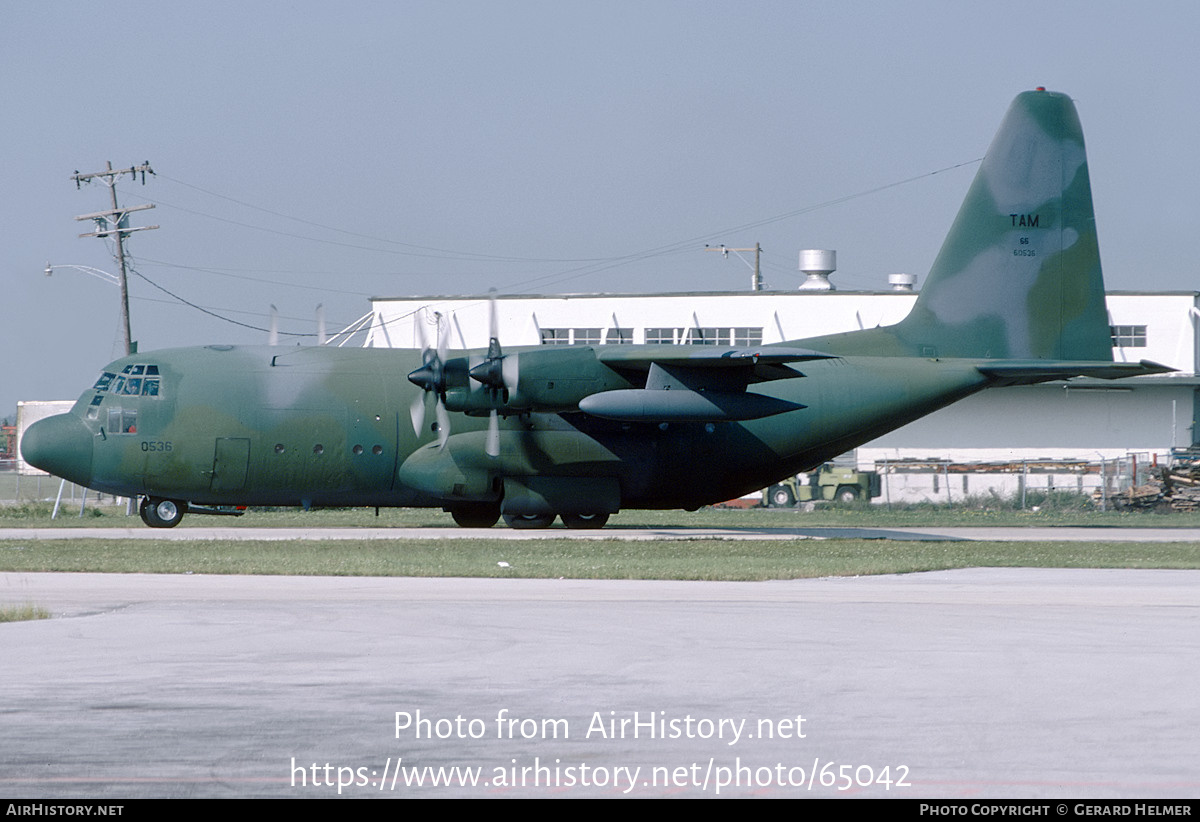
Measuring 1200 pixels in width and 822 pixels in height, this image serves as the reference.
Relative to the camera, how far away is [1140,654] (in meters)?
13.7

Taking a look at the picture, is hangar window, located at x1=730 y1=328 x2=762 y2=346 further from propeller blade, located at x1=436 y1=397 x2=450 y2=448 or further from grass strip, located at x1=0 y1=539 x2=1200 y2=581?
propeller blade, located at x1=436 y1=397 x2=450 y2=448

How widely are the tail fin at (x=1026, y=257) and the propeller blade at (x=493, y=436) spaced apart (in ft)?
37.2

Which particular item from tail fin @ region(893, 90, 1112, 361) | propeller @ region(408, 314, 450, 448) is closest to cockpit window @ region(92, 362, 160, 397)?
propeller @ region(408, 314, 450, 448)

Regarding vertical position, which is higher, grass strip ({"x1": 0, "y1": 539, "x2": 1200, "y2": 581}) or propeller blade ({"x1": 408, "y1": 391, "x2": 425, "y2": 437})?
propeller blade ({"x1": 408, "y1": 391, "x2": 425, "y2": 437})

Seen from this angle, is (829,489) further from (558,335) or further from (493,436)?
(493,436)

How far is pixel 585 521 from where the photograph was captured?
36156 millimetres

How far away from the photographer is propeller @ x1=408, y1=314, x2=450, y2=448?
1251 inches

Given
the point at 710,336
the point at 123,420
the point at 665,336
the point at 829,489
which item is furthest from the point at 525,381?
the point at 665,336

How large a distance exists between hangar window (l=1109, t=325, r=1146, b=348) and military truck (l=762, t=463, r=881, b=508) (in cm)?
1678

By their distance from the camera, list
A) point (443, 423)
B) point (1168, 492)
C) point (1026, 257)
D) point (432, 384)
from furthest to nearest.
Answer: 1. point (1168, 492)
2. point (1026, 257)
3. point (443, 423)
4. point (432, 384)

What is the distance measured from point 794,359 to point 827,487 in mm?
29833

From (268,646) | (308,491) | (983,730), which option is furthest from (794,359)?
(983,730)

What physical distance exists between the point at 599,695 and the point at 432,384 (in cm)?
2104

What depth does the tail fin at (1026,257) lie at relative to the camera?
1377 inches
